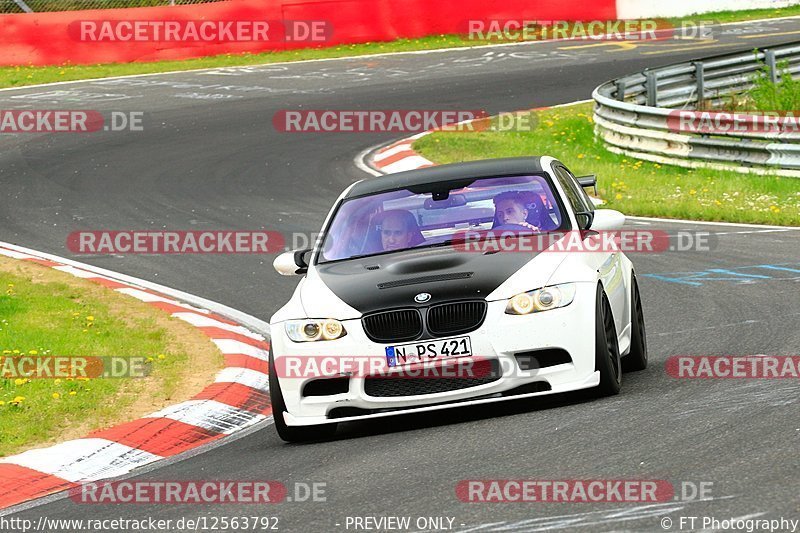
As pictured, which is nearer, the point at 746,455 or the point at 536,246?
the point at 746,455

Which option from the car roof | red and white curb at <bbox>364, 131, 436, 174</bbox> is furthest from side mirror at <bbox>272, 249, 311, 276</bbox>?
red and white curb at <bbox>364, 131, 436, 174</bbox>

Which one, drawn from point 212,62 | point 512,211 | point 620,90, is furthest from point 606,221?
point 212,62

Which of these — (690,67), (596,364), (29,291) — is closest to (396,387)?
(596,364)

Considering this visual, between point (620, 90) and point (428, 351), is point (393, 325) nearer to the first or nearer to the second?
point (428, 351)

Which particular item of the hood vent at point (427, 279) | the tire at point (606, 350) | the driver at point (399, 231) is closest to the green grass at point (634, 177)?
the driver at point (399, 231)

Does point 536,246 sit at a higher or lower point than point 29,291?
higher

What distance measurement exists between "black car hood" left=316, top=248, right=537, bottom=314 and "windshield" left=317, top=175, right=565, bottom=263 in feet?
1.05

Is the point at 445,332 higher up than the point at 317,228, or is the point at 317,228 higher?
the point at 445,332

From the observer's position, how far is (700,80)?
85.4 feet

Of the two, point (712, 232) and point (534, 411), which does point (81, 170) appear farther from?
point (534, 411)

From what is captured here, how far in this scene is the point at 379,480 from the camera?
690cm

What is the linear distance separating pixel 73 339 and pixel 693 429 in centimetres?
583

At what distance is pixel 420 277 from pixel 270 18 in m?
26.0

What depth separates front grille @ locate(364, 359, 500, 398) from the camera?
317 inches
